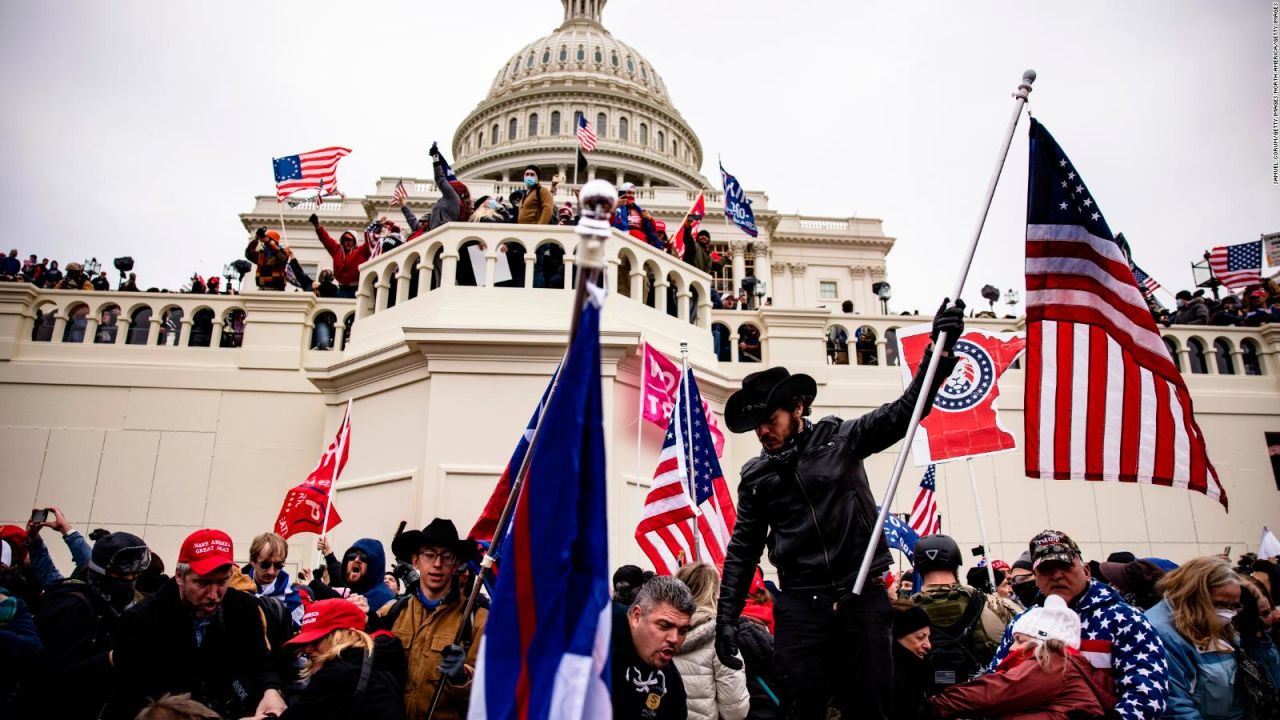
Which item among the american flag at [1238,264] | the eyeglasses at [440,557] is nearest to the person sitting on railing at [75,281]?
the eyeglasses at [440,557]

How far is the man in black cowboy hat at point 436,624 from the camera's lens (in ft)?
13.2

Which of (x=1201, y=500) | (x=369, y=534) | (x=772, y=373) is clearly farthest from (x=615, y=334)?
(x=1201, y=500)

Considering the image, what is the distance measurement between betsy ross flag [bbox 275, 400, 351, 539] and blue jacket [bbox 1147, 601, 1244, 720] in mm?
8124

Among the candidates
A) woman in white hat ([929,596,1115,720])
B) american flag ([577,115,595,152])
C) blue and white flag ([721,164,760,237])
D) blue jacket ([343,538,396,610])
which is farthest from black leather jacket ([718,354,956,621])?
american flag ([577,115,595,152])

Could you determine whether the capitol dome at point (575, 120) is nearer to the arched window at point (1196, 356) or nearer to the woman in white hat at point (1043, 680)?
the arched window at point (1196, 356)

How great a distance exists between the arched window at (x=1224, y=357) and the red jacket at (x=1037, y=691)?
13502 millimetres

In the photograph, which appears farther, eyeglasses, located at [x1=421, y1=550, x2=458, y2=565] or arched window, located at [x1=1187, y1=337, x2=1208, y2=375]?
arched window, located at [x1=1187, y1=337, x2=1208, y2=375]

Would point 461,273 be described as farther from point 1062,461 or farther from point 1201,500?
point 1201,500

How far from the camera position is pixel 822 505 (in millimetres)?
4164

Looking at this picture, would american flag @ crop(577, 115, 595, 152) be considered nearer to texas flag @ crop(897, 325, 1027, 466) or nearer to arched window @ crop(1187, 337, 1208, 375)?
texas flag @ crop(897, 325, 1027, 466)

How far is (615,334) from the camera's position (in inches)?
411

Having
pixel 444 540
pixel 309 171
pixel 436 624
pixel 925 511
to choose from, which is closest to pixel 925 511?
pixel 925 511

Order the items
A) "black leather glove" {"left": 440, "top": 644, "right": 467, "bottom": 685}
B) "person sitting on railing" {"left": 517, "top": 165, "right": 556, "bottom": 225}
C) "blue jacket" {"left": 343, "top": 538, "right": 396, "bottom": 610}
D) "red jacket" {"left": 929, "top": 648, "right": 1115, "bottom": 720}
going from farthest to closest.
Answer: "person sitting on railing" {"left": 517, "top": 165, "right": 556, "bottom": 225} → "blue jacket" {"left": 343, "top": 538, "right": 396, "bottom": 610} → "black leather glove" {"left": 440, "top": 644, "right": 467, "bottom": 685} → "red jacket" {"left": 929, "top": 648, "right": 1115, "bottom": 720}

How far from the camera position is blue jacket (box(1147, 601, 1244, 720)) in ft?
12.9
